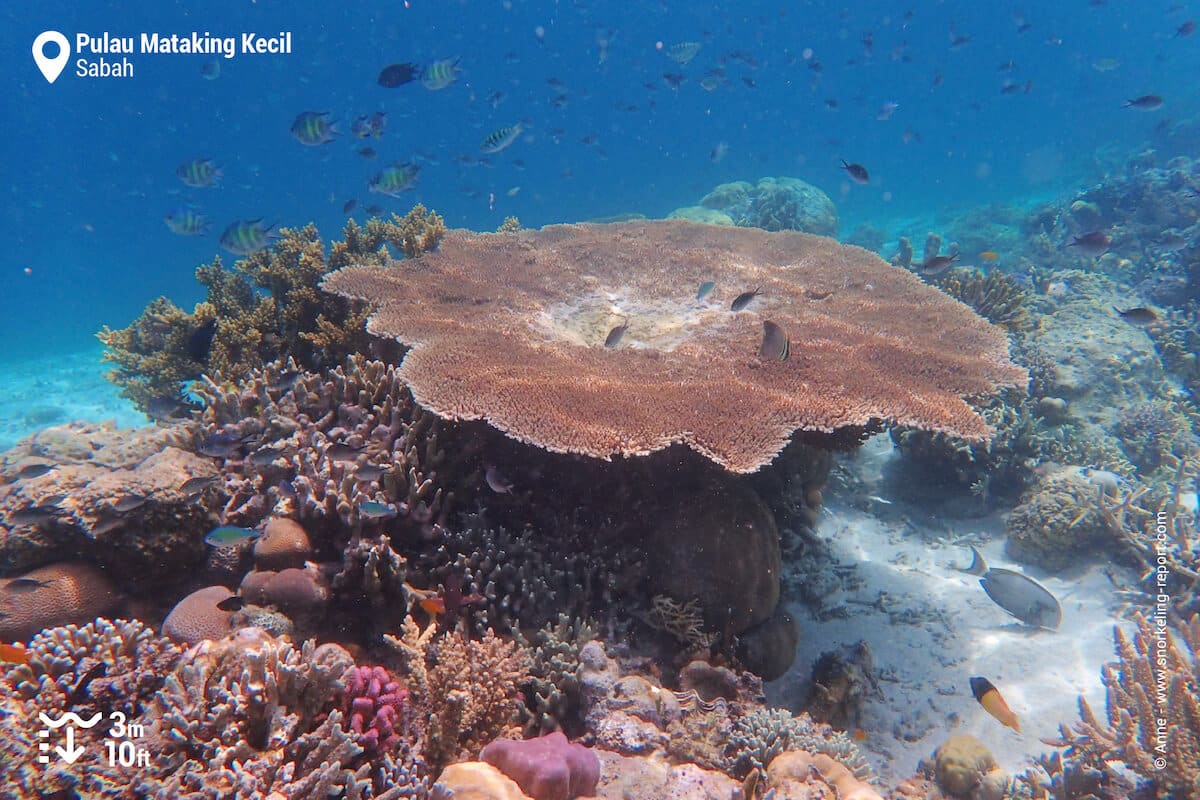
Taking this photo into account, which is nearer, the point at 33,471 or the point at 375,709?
the point at 375,709

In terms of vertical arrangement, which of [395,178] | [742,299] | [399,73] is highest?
[399,73]

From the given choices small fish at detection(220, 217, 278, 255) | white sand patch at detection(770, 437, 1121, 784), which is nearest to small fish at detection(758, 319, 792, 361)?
white sand patch at detection(770, 437, 1121, 784)

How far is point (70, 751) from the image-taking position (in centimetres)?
239

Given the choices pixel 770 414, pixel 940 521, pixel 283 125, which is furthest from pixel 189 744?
pixel 283 125

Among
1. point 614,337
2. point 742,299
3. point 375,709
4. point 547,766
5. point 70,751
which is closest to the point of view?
point 70,751

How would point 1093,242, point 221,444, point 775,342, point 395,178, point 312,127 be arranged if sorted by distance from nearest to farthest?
1. point 221,444
2. point 775,342
3. point 312,127
4. point 1093,242
5. point 395,178

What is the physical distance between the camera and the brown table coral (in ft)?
13.1

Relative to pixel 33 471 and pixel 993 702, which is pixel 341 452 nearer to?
pixel 33 471

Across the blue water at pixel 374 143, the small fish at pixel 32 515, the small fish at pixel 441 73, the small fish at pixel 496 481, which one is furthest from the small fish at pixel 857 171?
the blue water at pixel 374 143

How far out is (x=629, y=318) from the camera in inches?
247

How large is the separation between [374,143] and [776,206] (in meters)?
39.5

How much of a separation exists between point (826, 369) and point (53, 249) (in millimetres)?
87089

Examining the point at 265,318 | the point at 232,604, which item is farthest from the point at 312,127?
the point at 232,604

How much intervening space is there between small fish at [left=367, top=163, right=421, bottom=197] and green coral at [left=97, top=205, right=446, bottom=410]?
1059mm
